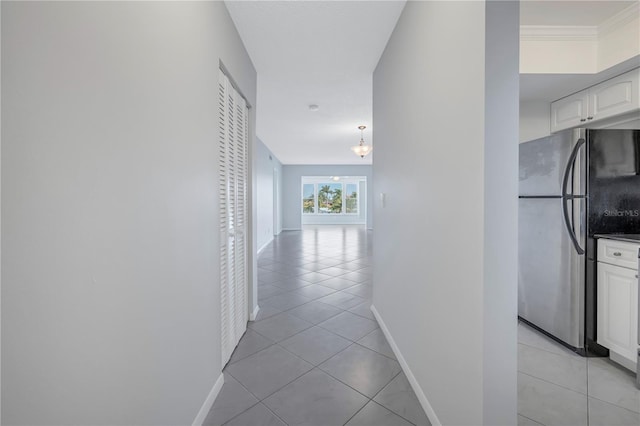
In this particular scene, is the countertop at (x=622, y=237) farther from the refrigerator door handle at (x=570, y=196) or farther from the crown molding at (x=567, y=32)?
the crown molding at (x=567, y=32)

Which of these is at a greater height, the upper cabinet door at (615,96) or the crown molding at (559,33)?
the crown molding at (559,33)

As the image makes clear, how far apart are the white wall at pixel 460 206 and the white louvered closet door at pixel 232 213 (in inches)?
51.0

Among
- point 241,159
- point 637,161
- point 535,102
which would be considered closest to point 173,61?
point 241,159

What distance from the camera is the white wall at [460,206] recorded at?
1.06m

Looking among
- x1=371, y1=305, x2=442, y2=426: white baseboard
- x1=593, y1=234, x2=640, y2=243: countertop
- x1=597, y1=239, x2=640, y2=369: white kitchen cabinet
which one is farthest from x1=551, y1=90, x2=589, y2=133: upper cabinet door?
x1=371, y1=305, x2=442, y2=426: white baseboard

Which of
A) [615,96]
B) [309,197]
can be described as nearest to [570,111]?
[615,96]

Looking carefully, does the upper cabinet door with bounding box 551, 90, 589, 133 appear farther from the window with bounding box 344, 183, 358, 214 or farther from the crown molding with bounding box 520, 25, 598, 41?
the window with bounding box 344, 183, 358, 214

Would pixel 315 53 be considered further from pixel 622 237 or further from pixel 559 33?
pixel 622 237

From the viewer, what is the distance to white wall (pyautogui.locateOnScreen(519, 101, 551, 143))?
308cm

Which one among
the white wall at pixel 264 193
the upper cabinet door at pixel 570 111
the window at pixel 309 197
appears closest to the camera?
the upper cabinet door at pixel 570 111

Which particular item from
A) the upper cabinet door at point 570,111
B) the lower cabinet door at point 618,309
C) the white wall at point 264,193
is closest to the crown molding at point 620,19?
the upper cabinet door at point 570,111

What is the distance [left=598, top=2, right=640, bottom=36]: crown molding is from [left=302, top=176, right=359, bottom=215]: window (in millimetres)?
11265

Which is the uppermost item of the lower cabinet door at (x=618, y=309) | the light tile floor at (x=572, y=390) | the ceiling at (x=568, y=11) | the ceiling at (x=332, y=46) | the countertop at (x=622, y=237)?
the ceiling at (x=568, y=11)

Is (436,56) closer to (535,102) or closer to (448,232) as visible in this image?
(448,232)
